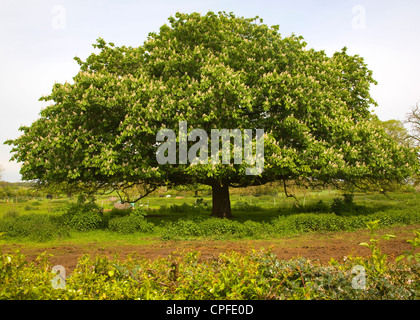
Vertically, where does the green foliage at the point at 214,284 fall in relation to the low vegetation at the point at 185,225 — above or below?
above

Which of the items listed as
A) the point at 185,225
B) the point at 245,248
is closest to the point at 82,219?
the point at 185,225

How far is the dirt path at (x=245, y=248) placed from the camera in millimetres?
9988

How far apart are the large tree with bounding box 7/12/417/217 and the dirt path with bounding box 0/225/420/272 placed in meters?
2.92

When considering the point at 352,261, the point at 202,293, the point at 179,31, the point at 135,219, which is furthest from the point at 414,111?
the point at 202,293

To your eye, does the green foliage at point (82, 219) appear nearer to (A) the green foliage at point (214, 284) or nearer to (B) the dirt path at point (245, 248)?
(B) the dirt path at point (245, 248)

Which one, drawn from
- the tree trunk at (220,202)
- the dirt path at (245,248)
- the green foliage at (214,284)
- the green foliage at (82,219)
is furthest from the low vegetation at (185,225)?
the green foliage at (214,284)

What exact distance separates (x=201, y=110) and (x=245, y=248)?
21.2 feet

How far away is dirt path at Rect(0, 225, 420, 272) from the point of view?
32.8 feet

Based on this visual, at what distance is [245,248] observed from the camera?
11.3 metres

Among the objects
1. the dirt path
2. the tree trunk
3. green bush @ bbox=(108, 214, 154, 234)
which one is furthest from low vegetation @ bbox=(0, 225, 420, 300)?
the tree trunk

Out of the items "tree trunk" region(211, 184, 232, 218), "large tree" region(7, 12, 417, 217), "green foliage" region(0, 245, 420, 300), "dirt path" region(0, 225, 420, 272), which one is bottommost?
"dirt path" region(0, 225, 420, 272)

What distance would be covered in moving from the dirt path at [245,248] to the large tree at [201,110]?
2.92m

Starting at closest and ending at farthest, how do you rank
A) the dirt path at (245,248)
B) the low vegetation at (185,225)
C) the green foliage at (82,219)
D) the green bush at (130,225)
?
the dirt path at (245,248), the low vegetation at (185,225), the green bush at (130,225), the green foliage at (82,219)

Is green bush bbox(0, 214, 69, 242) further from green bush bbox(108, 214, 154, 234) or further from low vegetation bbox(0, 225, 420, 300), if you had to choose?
low vegetation bbox(0, 225, 420, 300)
